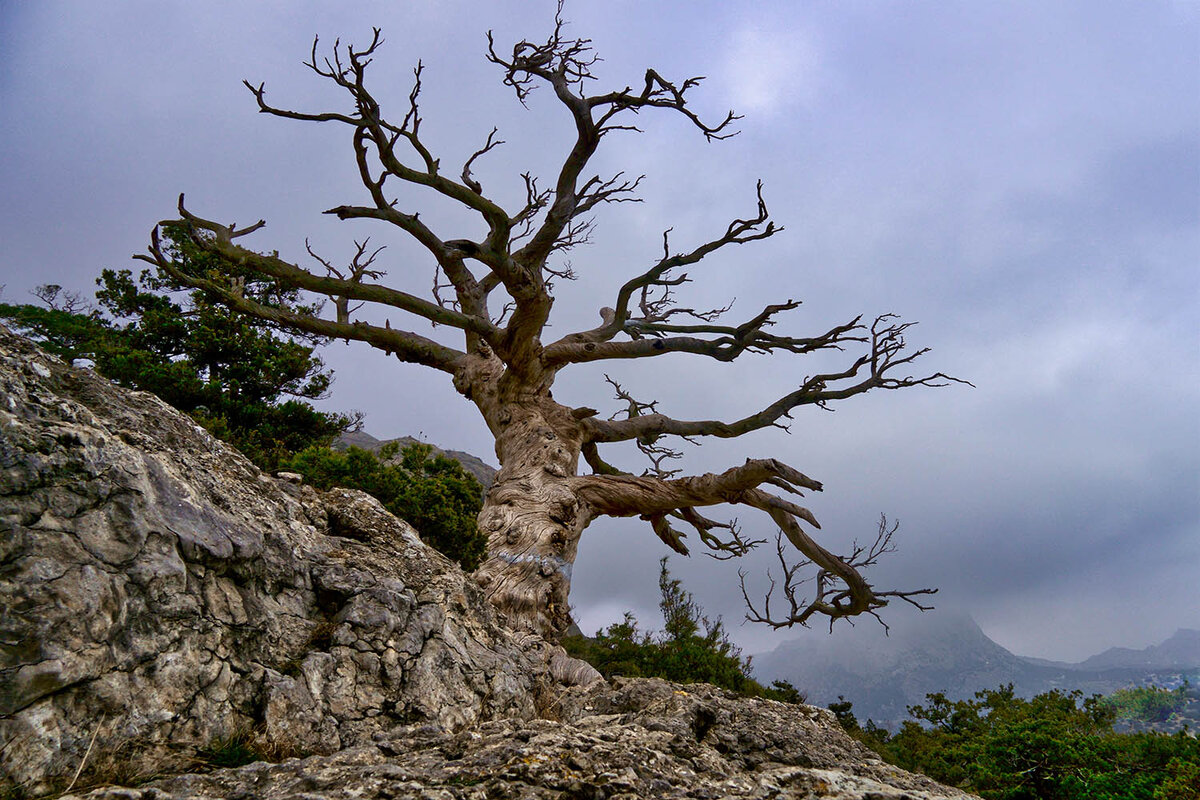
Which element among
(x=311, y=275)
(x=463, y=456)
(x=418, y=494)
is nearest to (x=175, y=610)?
(x=418, y=494)

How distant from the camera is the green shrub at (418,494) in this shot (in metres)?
7.06

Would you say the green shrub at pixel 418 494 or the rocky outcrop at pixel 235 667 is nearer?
the rocky outcrop at pixel 235 667

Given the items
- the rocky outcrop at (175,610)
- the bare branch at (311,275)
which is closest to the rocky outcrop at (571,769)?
the rocky outcrop at (175,610)

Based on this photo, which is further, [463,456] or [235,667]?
[463,456]

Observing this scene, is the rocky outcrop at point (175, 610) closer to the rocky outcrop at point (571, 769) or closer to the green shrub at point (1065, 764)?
the rocky outcrop at point (571, 769)

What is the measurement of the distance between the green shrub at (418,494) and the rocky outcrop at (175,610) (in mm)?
2929

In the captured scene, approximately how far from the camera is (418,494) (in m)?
7.23

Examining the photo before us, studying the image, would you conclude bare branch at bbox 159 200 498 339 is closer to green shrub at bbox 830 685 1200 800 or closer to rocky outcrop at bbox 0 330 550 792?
rocky outcrop at bbox 0 330 550 792

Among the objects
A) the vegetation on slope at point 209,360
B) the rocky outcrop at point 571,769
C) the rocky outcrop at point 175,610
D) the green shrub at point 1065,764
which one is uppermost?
the vegetation on slope at point 209,360

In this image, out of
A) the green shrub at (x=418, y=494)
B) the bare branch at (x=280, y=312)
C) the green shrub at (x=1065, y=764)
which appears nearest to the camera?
the green shrub at (x=1065, y=764)

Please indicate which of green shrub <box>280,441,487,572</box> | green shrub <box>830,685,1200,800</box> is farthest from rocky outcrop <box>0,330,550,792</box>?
green shrub <box>830,685,1200,800</box>

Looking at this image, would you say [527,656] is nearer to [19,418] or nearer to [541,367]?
[19,418]

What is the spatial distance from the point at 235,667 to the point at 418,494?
4.39 meters

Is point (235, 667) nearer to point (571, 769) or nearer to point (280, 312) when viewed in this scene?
point (571, 769)
